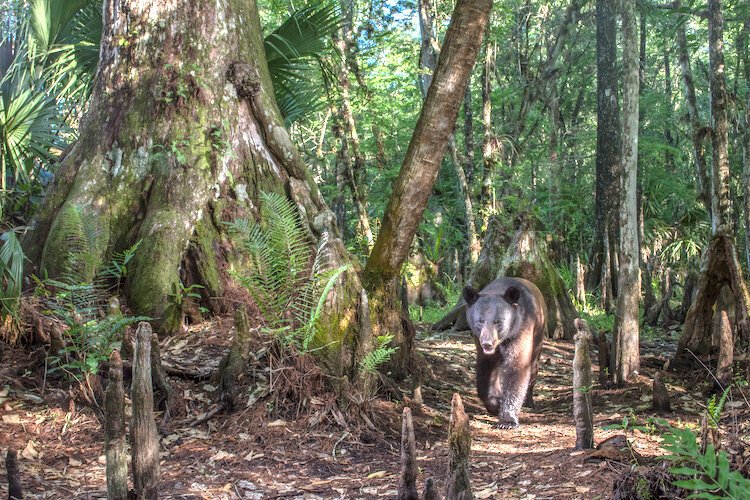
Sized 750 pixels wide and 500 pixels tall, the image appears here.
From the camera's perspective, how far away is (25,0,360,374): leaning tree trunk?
24.2 ft

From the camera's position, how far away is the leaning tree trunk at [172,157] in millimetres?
7391

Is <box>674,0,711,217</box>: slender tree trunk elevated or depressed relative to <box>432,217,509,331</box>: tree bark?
elevated

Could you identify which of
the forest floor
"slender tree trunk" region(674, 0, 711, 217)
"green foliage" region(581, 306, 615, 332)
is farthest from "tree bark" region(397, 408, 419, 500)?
"slender tree trunk" region(674, 0, 711, 217)

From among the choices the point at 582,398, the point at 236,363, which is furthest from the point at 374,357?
the point at 582,398

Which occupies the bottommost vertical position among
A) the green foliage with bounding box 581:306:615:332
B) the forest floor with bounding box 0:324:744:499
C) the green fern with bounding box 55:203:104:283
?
the forest floor with bounding box 0:324:744:499

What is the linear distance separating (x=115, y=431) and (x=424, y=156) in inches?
170

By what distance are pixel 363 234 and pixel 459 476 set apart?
945 cm

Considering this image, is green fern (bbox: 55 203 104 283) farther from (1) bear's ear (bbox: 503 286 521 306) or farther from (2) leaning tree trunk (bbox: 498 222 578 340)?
(2) leaning tree trunk (bbox: 498 222 578 340)

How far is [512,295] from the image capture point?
24.5ft

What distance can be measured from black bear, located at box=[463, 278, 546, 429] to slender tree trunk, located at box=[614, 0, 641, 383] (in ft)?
3.00

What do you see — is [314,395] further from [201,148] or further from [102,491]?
[201,148]

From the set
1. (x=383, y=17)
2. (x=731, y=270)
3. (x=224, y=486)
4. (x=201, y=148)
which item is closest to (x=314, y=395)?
(x=224, y=486)

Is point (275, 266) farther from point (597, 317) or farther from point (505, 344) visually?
point (597, 317)

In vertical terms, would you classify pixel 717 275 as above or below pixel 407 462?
above
